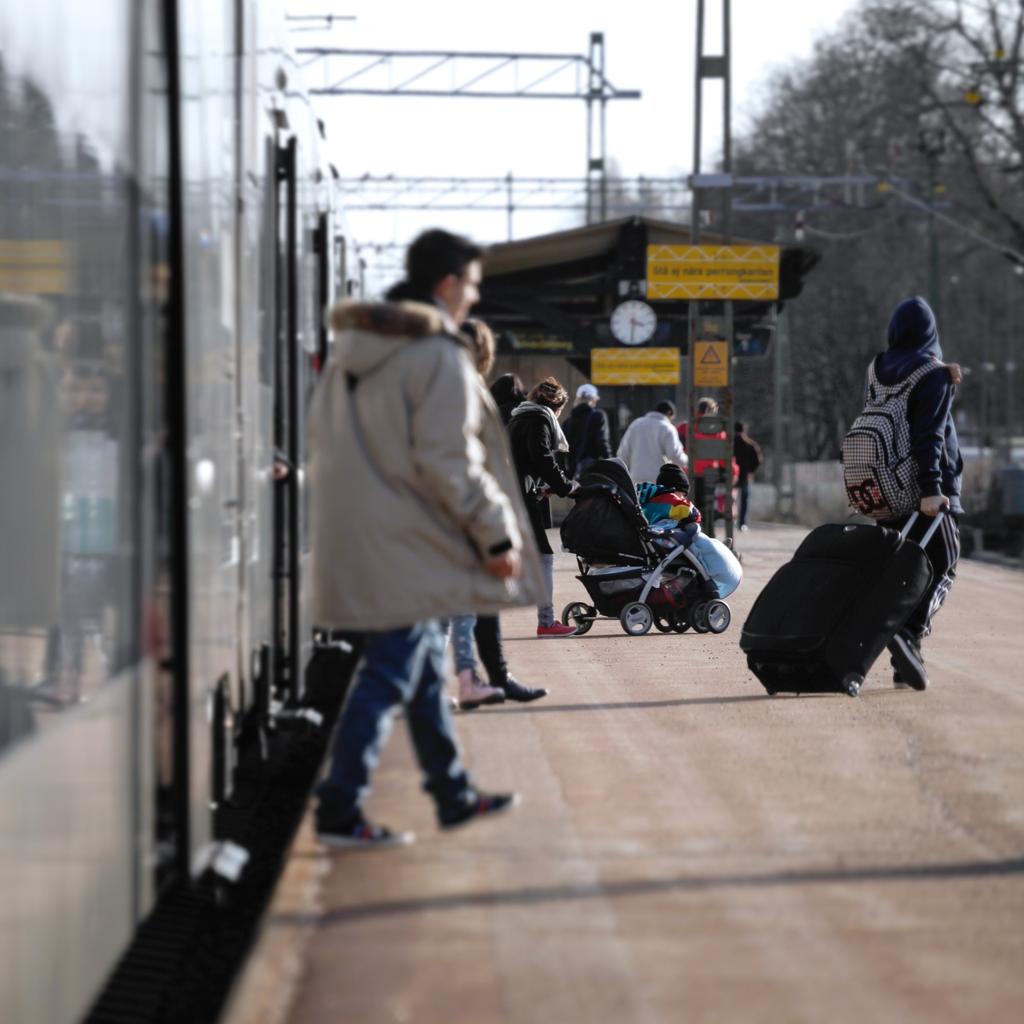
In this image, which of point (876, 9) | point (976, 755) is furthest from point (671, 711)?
point (876, 9)

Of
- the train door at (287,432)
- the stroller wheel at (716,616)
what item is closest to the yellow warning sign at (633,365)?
the stroller wheel at (716,616)

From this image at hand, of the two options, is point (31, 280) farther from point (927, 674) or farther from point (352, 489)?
point (927, 674)

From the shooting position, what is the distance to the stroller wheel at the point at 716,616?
13938 mm

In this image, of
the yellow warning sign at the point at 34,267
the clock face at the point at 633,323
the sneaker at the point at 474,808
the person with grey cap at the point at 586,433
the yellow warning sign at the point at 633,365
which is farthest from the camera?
the yellow warning sign at the point at 633,365

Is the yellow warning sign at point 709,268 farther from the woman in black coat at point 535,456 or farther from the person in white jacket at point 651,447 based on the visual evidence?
the woman in black coat at point 535,456

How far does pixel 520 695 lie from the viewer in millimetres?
9578

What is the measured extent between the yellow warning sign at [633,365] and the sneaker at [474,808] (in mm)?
20789

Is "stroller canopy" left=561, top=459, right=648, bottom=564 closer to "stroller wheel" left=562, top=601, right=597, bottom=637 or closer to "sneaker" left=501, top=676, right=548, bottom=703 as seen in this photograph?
"stroller wheel" left=562, top=601, right=597, bottom=637

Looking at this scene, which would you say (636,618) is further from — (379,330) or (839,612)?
(379,330)

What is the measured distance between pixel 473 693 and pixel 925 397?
8.39ft

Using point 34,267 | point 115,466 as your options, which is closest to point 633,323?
point 34,267

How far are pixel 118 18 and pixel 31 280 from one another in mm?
1549

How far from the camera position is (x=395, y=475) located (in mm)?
5969

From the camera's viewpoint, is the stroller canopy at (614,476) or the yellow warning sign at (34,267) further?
the stroller canopy at (614,476)
